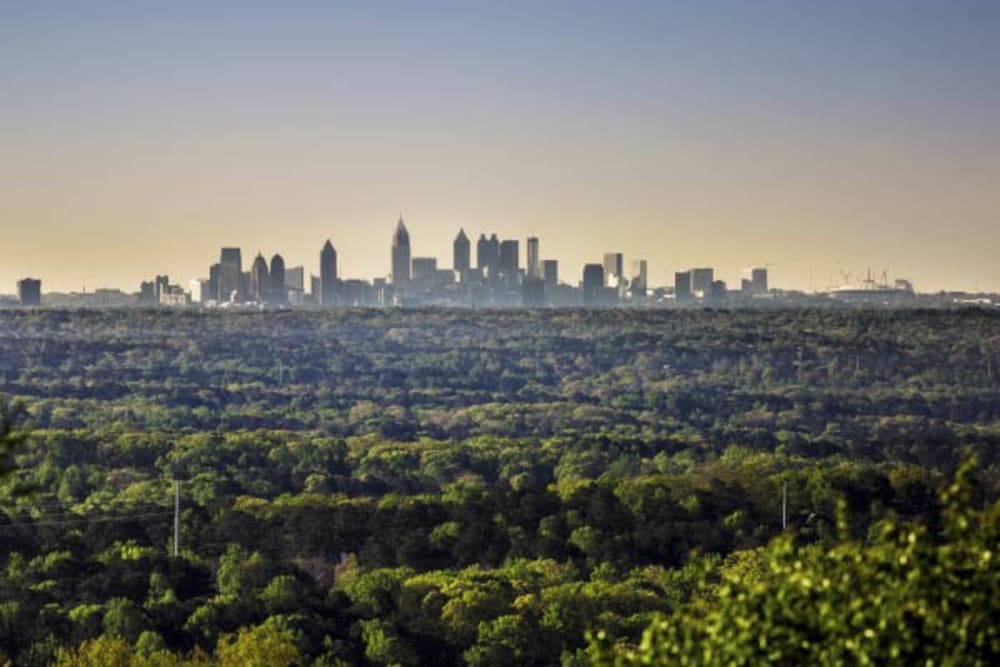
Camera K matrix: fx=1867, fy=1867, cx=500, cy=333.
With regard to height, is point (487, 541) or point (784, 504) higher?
point (784, 504)

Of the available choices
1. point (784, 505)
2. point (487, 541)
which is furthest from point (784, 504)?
point (487, 541)

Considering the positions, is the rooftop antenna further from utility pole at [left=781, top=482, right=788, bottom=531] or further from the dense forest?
the dense forest

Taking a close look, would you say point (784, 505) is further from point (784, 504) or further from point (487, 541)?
point (487, 541)

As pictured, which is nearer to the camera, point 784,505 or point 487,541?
point 487,541

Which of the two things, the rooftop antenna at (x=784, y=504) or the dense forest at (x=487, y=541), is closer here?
the dense forest at (x=487, y=541)

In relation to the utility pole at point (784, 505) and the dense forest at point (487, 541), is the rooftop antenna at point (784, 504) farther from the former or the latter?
the dense forest at point (487, 541)

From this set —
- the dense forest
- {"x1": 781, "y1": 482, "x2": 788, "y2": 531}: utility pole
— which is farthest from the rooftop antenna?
the dense forest

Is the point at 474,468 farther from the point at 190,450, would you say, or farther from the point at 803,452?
the point at 803,452

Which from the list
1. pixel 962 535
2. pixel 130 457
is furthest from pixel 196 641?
pixel 130 457

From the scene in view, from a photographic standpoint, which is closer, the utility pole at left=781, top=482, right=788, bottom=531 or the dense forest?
the dense forest

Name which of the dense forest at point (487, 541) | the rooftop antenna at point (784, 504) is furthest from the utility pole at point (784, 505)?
the dense forest at point (487, 541)

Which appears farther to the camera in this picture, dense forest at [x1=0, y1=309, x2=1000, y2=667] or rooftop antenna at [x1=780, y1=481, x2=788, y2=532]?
rooftop antenna at [x1=780, y1=481, x2=788, y2=532]
